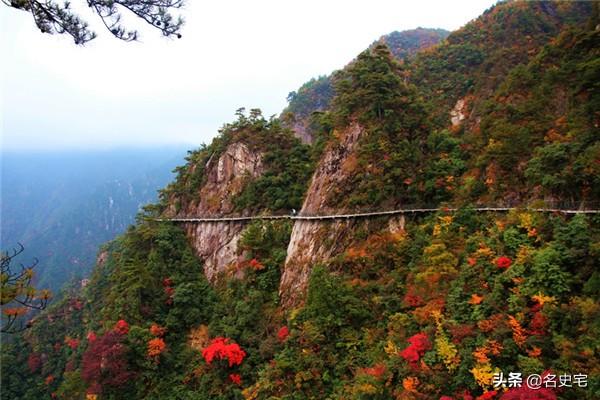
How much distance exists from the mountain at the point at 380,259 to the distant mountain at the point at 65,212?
209 ft

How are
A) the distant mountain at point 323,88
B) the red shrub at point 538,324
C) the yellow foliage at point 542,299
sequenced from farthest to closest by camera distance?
the distant mountain at point 323,88
the yellow foliage at point 542,299
the red shrub at point 538,324

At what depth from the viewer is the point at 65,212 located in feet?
446

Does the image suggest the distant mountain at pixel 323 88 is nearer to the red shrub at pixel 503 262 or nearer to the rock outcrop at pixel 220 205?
the rock outcrop at pixel 220 205

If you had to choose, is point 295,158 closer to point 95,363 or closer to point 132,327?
point 132,327

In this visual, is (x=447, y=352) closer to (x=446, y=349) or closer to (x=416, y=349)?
(x=446, y=349)

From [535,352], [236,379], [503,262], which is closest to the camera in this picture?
[535,352]

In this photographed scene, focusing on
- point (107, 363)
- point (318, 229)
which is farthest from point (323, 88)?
point (107, 363)

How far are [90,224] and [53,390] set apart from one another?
374 ft

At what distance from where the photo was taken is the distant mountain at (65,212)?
4058 inches

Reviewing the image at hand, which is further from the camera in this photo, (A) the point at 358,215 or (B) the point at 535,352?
(A) the point at 358,215

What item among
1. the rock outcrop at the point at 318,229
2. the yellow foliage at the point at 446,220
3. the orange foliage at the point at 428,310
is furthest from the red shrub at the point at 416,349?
the rock outcrop at the point at 318,229

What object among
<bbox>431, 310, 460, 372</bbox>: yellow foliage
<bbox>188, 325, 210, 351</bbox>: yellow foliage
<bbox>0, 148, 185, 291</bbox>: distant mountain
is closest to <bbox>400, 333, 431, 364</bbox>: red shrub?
<bbox>431, 310, 460, 372</bbox>: yellow foliage

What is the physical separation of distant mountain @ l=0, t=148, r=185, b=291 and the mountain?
209 feet

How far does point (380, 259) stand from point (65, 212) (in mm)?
146634
